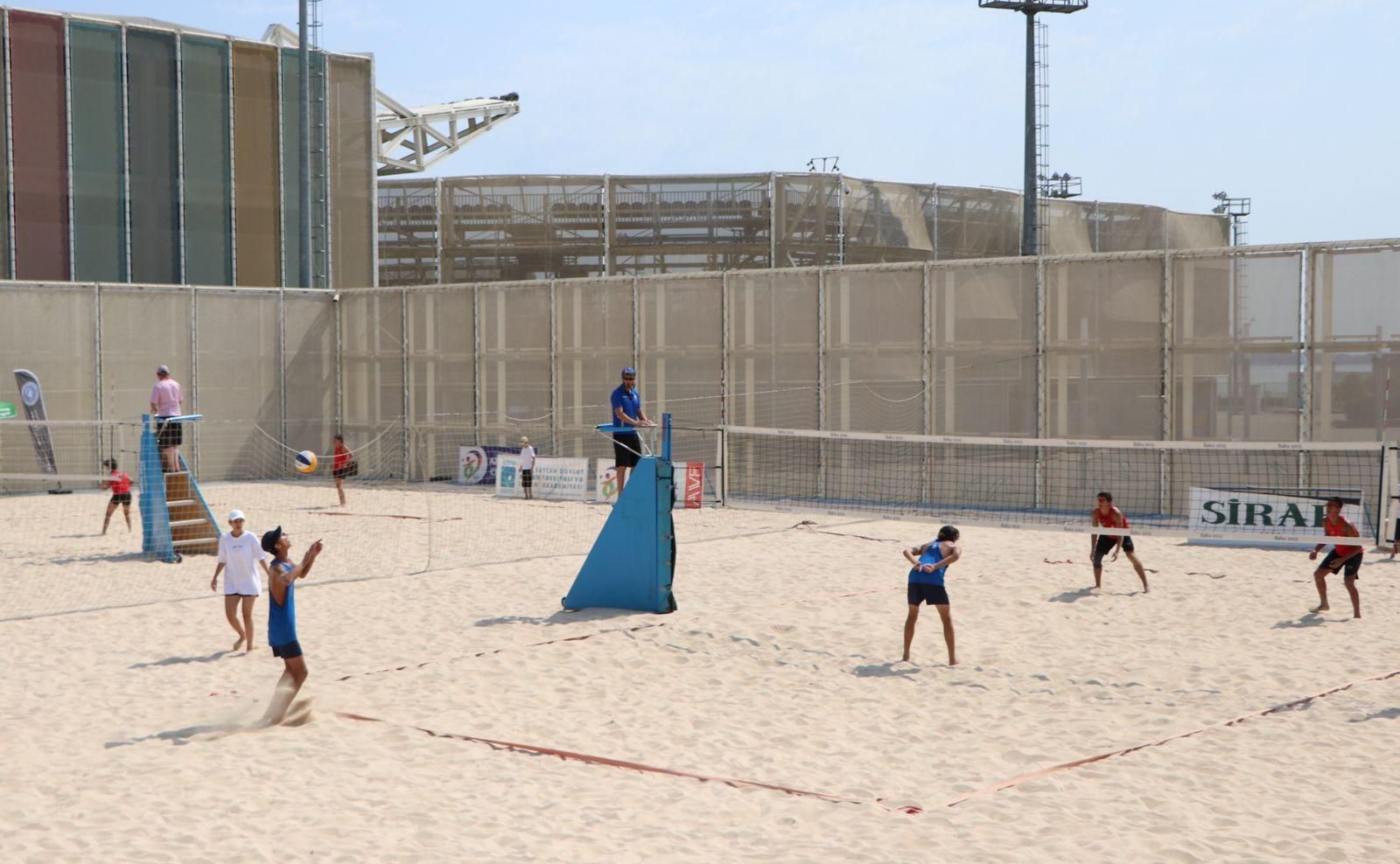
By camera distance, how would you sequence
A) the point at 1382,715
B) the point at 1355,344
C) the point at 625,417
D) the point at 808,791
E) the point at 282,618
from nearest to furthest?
the point at 808,791 → the point at 1382,715 → the point at 282,618 → the point at 625,417 → the point at 1355,344

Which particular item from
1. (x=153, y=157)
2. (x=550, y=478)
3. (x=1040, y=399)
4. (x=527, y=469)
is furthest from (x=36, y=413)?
(x=1040, y=399)

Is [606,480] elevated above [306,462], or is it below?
below

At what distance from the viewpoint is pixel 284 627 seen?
10.2 meters

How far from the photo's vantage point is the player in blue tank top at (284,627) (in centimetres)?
1013

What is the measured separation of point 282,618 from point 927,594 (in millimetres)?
5304

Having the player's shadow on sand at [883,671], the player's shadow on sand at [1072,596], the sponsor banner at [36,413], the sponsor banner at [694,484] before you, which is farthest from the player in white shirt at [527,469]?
the player's shadow on sand at [883,671]

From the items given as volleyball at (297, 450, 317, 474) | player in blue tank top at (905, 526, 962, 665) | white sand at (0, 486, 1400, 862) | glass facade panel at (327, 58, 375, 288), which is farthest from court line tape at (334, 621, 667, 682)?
glass facade panel at (327, 58, 375, 288)

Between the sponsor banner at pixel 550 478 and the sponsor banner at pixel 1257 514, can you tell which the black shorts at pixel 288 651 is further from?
the sponsor banner at pixel 550 478

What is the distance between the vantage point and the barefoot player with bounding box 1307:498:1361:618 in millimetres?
13828

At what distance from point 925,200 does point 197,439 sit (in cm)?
2147

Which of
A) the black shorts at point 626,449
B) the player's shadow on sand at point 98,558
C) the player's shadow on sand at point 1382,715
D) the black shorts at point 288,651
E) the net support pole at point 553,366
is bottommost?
the player's shadow on sand at point 1382,715

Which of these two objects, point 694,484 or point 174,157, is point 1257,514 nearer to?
point 694,484

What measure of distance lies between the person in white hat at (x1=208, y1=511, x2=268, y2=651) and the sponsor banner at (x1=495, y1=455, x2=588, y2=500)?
13.2 meters

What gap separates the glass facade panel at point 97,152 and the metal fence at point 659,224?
9.82m
